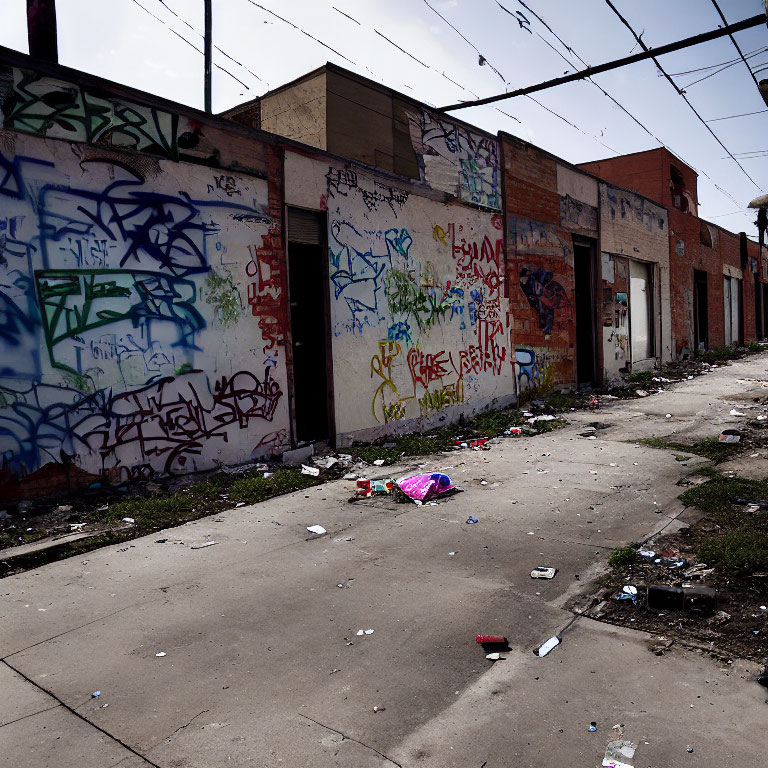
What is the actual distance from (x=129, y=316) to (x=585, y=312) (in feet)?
33.9

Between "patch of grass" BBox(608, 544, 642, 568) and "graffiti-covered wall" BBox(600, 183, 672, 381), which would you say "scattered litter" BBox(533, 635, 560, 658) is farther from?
"graffiti-covered wall" BBox(600, 183, 672, 381)

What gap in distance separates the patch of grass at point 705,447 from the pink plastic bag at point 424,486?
108 inches

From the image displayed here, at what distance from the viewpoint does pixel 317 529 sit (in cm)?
501

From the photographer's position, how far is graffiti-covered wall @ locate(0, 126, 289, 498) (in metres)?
5.21

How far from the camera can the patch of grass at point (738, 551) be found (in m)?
3.70

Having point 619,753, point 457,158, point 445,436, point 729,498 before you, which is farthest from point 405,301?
point 619,753

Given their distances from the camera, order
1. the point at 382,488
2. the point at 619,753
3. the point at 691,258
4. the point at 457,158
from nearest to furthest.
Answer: the point at 619,753 < the point at 382,488 < the point at 457,158 < the point at 691,258

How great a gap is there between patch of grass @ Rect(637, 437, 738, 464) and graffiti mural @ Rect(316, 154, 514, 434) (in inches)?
121

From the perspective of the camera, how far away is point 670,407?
10.6 metres

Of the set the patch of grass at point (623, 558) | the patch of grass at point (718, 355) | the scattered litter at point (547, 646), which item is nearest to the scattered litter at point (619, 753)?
Answer: the scattered litter at point (547, 646)

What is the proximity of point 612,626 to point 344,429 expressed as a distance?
5.03 meters

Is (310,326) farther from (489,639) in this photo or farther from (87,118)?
(489,639)

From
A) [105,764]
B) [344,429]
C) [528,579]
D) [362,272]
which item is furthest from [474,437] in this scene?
[105,764]

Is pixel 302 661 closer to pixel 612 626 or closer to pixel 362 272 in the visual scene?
pixel 612 626
